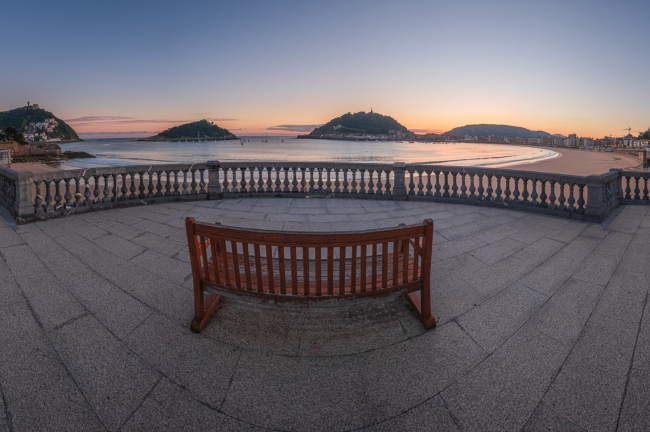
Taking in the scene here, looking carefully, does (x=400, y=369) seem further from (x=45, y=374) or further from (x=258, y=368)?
(x=45, y=374)

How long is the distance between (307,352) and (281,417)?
66cm

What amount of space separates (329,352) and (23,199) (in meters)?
7.96

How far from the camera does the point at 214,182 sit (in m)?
9.97

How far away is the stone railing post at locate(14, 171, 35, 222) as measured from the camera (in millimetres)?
6820

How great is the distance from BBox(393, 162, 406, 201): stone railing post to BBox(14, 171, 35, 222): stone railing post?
357 inches

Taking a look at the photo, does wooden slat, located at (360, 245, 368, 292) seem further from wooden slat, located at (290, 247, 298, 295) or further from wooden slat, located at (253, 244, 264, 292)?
wooden slat, located at (253, 244, 264, 292)

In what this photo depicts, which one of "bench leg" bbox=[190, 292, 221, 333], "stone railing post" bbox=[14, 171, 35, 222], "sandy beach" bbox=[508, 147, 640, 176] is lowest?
"bench leg" bbox=[190, 292, 221, 333]

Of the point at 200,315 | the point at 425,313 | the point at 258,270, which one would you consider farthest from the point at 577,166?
the point at 200,315

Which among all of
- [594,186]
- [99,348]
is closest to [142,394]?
[99,348]

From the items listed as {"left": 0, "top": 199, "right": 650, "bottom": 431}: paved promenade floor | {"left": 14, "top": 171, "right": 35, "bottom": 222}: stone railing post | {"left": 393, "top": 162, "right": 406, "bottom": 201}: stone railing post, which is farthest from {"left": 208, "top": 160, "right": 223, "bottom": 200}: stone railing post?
{"left": 393, "top": 162, "right": 406, "bottom": 201}: stone railing post

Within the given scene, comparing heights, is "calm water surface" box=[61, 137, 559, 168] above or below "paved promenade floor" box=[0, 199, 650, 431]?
above

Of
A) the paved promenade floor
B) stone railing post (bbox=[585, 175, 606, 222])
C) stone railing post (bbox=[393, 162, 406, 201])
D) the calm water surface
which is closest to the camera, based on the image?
the paved promenade floor

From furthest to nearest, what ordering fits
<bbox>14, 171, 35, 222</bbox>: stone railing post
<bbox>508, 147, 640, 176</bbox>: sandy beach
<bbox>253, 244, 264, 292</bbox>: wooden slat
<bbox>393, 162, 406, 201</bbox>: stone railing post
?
<bbox>508, 147, 640, 176</bbox>: sandy beach → <bbox>393, 162, 406, 201</bbox>: stone railing post → <bbox>14, 171, 35, 222</bbox>: stone railing post → <bbox>253, 244, 264, 292</bbox>: wooden slat

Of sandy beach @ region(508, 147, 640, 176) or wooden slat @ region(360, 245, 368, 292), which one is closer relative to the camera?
wooden slat @ region(360, 245, 368, 292)
